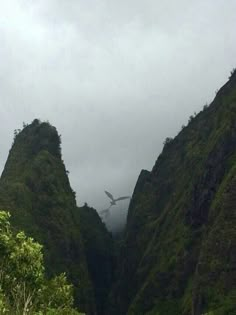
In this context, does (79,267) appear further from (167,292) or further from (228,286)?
(228,286)

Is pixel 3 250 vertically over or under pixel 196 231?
under

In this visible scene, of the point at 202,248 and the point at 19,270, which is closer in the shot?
the point at 19,270

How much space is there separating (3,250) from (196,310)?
115995mm

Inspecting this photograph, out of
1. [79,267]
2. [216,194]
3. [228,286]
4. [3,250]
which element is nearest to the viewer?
[3,250]

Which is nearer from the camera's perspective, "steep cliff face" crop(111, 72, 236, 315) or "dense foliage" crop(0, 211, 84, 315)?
"dense foliage" crop(0, 211, 84, 315)

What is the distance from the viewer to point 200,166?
19938 cm

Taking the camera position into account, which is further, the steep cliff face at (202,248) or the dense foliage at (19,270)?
the steep cliff face at (202,248)

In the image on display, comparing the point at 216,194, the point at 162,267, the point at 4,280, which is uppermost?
the point at 216,194

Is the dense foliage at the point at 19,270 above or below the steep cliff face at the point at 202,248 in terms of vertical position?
below

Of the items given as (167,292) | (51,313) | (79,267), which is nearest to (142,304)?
(167,292)

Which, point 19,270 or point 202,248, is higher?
point 202,248

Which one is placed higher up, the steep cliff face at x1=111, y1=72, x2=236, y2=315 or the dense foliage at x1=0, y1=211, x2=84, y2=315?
the steep cliff face at x1=111, y1=72, x2=236, y2=315

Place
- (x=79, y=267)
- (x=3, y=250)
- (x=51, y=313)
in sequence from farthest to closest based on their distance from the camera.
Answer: (x=79, y=267) → (x=51, y=313) → (x=3, y=250)

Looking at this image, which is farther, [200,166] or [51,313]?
[200,166]
